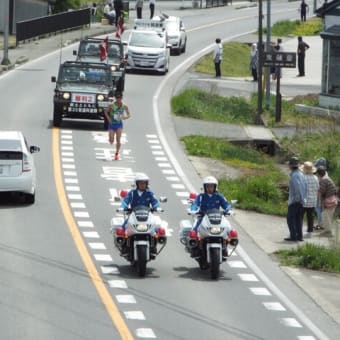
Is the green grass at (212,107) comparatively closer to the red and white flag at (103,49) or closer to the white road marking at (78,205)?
the red and white flag at (103,49)

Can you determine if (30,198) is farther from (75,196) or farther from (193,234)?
(193,234)

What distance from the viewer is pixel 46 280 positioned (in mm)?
22281

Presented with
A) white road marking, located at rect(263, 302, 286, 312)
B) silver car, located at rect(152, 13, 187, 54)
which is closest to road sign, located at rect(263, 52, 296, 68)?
silver car, located at rect(152, 13, 187, 54)

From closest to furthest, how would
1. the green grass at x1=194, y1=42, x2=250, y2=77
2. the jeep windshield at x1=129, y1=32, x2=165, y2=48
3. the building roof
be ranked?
the building roof → the jeep windshield at x1=129, y1=32, x2=165, y2=48 → the green grass at x1=194, y1=42, x2=250, y2=77

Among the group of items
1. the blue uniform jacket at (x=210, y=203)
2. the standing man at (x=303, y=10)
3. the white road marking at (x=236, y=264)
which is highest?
the standing man at (x=303, y=10)

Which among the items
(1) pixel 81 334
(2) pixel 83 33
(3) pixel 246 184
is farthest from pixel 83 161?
(2) pixel 83 33

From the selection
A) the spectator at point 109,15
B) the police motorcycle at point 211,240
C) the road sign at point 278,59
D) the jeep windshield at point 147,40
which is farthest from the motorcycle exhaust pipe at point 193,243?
the spectator at point 109,15

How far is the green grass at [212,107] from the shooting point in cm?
4593

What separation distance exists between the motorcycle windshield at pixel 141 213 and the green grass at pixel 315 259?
11.4ft

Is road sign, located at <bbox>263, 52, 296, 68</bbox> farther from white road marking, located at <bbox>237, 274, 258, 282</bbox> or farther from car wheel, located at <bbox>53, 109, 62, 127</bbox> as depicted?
white road marking, located at <bbox>237, 274, 258, 282</bbox>

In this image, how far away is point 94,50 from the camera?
52375mm

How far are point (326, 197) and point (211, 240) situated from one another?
22.0ft

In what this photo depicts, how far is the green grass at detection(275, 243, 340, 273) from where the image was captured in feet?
81.8

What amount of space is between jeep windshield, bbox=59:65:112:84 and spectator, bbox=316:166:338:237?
14.1 m
